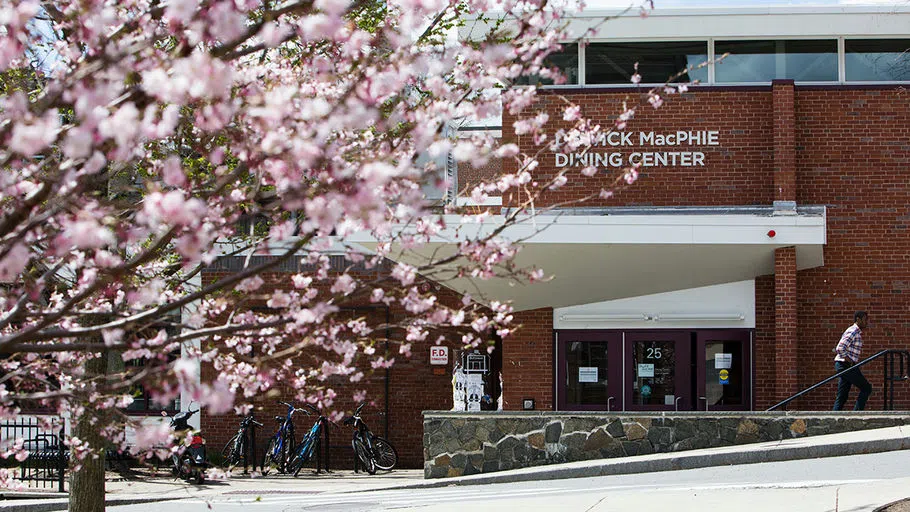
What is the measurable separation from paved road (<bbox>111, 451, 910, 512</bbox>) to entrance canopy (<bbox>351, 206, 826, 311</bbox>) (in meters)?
4.12

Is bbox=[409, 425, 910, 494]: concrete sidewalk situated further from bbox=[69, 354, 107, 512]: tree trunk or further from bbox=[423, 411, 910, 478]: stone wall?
bbox=[69, 354, 107, 512]: tree trunk

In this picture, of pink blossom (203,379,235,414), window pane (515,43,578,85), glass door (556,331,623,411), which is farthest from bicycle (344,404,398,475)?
pink blossom (203,379,235,414)

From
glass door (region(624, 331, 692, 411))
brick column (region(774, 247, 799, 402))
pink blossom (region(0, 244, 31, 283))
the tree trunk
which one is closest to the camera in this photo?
pink blossom (region(0, 244, 31, 283))

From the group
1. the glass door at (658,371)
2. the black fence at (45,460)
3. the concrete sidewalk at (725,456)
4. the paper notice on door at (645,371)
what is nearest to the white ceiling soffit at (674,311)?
the glass door at (658,371)

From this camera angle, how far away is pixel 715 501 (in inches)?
435

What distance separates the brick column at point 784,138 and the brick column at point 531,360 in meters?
4.55

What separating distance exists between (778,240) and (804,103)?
2847 millimetres

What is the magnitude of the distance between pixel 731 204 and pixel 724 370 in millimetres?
2900

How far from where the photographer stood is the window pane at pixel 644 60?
20141 mm

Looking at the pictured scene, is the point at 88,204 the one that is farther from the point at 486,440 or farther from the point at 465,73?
the point at 486,440

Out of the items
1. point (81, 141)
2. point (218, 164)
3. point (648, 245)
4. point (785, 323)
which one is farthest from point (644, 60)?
point (81, 141)

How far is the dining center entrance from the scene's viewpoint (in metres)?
20.0

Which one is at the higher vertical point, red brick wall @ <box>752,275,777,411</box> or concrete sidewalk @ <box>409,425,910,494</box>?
red brick wall @ <box>752,275,777,411</box>

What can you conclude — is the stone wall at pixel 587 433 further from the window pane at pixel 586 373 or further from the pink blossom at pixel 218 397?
the pink blossom at pixel 218 397
